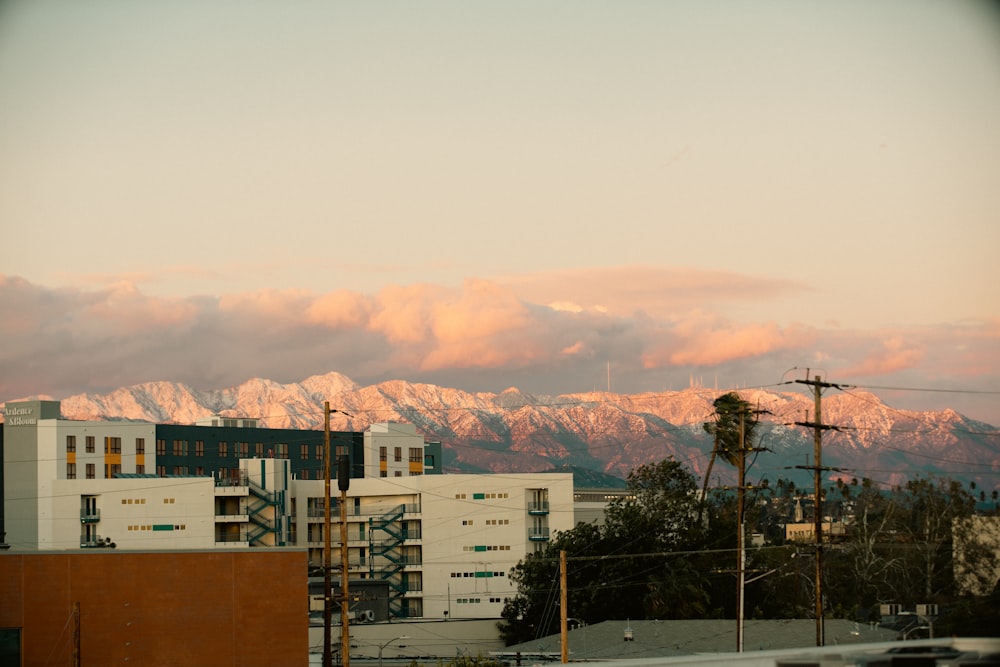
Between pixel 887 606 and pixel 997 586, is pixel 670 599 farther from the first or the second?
pixel 997 586

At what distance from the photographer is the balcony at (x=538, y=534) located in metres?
118

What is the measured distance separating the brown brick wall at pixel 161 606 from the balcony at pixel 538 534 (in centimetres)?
6902

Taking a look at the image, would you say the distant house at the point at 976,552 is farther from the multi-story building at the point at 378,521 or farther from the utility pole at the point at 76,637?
the utility pole at the point at 76,637

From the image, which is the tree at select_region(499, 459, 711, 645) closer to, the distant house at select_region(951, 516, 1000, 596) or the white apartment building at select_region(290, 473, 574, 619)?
the white apartment building at select_region(290, 473, 574, 619)

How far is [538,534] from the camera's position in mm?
119188

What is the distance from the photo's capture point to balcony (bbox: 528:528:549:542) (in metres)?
118

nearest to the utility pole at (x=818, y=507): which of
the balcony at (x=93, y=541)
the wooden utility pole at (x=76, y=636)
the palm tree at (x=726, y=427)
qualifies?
the wooden utility pole at (x=76, y=636)

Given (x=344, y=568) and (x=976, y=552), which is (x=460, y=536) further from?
(x=344, y=568)

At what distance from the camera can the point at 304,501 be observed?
130125 millimetres

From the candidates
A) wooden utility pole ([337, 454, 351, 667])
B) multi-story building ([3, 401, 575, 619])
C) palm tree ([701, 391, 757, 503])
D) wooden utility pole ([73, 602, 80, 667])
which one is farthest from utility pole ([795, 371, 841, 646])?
multi-story building ([3, 401, 575, 619])

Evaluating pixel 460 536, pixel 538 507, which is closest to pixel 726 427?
pixel 538 507

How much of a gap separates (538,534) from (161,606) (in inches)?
2832

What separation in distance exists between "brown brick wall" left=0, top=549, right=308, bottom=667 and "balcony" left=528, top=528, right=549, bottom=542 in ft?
226

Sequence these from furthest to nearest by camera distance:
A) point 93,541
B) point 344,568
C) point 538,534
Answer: point 538,534 < point 93,541 < point 344,568
